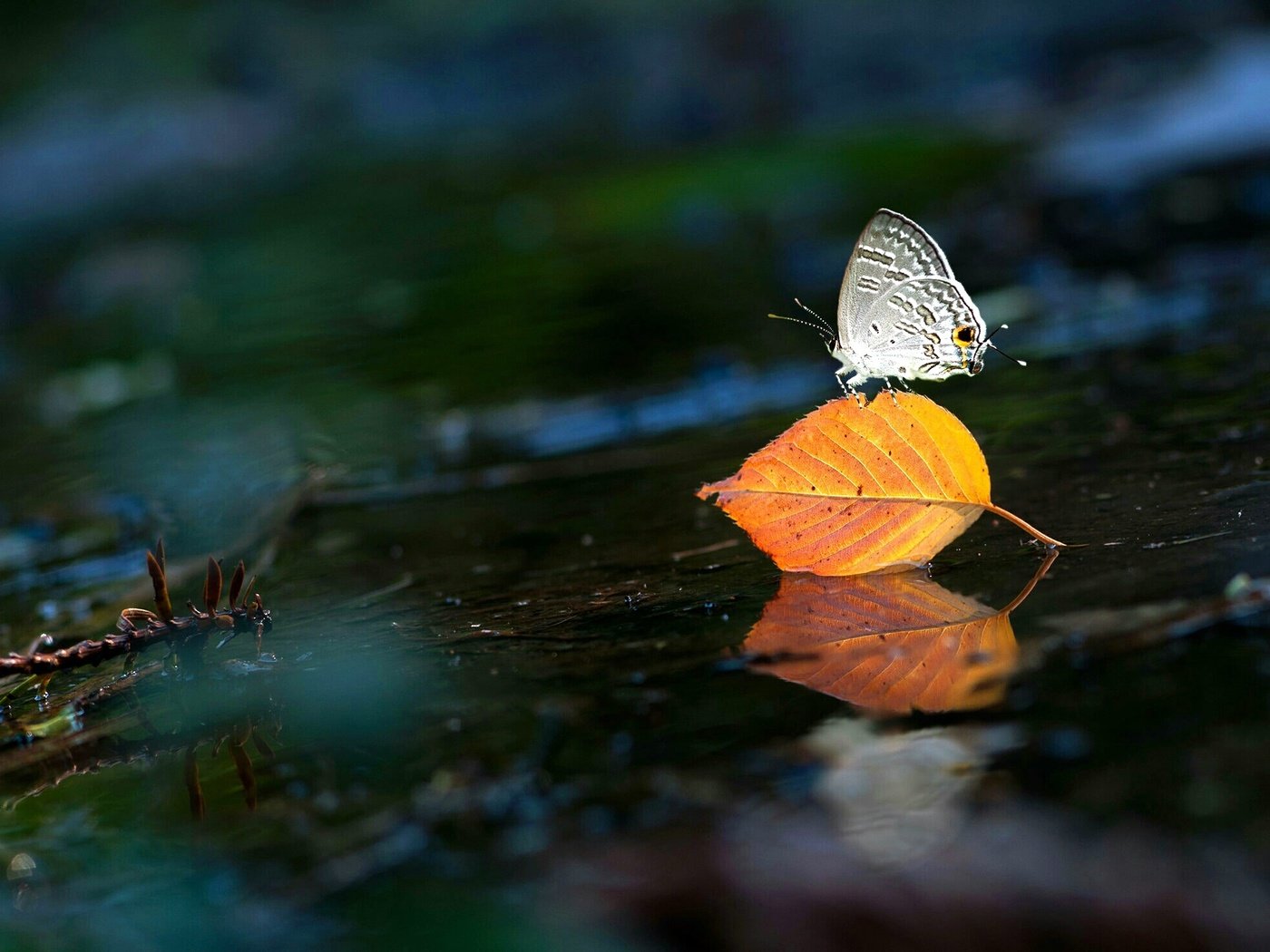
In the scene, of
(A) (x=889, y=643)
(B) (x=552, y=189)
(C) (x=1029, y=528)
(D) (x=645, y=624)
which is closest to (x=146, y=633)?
(D) (x=645, y=624)

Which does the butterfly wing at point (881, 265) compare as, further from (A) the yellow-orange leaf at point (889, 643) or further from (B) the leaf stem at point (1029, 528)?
(A) the yellow-orange leaf at point (889, 643)

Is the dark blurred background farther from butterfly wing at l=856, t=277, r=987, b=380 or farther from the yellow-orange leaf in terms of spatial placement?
the yellow-orange leaf

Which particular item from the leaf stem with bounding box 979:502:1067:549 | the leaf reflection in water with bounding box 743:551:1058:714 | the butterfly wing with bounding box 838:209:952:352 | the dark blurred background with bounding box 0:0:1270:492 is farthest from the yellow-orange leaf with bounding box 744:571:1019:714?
the dark blurred background with bounding box 0:0:1270:492

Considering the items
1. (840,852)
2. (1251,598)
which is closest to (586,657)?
(840,852)

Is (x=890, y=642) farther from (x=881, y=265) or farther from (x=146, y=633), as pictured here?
(x=881, y=265)

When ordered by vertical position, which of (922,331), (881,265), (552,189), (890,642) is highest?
(552,189)

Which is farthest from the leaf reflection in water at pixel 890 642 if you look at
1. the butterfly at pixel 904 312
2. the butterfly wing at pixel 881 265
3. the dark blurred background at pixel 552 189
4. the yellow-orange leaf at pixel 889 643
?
the dark blurred background at pixel 552 189
